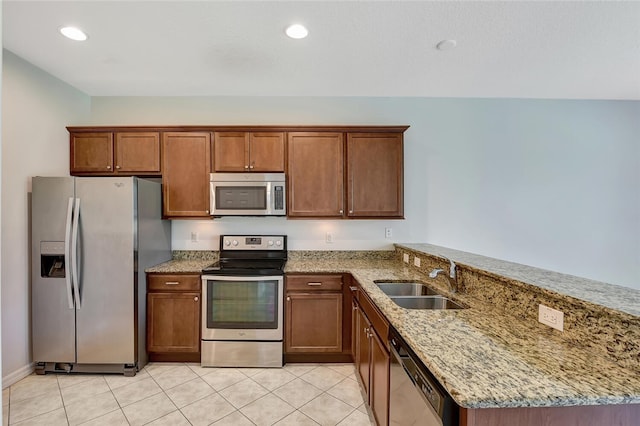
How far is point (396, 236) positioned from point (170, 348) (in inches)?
103

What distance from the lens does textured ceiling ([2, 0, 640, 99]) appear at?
1.95 metres

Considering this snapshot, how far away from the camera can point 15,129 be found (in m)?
2.49

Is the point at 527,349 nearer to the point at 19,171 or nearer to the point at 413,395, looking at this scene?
the point at 413,395

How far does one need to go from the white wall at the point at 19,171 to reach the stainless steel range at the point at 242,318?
4.98ft

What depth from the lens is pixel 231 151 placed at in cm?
301

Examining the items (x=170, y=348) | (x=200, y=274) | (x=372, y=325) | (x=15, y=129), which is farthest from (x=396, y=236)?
(x=15, y=129)

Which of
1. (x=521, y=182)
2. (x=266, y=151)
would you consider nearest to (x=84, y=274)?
(x=266, y=151)

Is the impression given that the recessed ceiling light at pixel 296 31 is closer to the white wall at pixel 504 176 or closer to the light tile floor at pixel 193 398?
the white wall at pixel 504 176

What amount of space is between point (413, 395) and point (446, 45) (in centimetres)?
246

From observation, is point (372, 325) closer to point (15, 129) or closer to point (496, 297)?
point (496, 297)

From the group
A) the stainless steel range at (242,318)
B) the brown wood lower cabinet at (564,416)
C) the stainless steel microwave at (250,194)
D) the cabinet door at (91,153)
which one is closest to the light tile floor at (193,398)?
the stainless steel range at (242,318)

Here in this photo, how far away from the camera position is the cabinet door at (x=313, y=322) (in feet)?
9.00

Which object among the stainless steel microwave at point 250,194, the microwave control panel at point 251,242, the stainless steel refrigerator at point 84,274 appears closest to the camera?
the stainless steel refrigerator at point 84,274

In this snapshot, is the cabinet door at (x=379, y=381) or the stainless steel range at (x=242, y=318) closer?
the cabinet door at (x=379, y=381)
